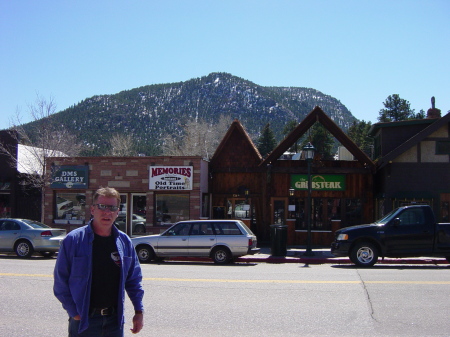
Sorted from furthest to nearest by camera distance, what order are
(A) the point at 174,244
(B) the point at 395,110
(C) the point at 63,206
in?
(B) the point at 395,110, (C) the point at 63,206, (A) the point at 174,244

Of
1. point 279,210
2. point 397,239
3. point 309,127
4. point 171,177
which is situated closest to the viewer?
point 397,239

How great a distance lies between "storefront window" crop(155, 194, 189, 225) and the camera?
2302 cm

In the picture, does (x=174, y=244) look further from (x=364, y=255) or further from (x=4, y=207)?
(x=4, y=207)

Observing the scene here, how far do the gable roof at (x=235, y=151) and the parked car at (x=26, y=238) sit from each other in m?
8.69

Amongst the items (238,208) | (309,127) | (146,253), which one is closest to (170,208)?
(238,208)

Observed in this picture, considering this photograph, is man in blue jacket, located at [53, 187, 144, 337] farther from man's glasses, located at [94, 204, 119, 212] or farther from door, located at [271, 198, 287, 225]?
door, located at [271, 198, 287, 225]

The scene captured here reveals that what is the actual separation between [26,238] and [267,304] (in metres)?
11.7

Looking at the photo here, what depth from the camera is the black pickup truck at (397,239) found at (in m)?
15.0

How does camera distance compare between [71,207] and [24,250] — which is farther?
[71,207]

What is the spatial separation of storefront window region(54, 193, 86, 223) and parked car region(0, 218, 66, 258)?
5.57 meters

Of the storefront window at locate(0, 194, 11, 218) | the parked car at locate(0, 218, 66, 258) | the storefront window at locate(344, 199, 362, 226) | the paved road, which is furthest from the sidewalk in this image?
the storefront window at locate(0, 194, 11, 218)

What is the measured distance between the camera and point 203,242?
16.4 meters

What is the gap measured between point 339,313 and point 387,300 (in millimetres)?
1490

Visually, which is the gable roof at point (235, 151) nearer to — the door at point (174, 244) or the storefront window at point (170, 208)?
the storefront window at point (170, 208)
